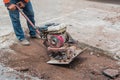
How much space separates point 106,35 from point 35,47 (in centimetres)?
149

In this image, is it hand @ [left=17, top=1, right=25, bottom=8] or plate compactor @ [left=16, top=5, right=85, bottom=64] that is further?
hand @ [left=17, top=1, right=25, bottom=8]

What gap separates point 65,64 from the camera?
4812 millimetres

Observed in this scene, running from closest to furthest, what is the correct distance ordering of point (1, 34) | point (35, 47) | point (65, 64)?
point (65, 64) < point (35, 47) < point (1, 34)

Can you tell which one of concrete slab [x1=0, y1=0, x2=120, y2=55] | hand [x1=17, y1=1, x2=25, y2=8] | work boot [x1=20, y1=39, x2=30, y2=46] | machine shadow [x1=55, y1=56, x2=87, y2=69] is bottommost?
machine shadow [x1=55, y1=56, x2=87, y2=69]

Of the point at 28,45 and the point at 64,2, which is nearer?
the point at 28,45

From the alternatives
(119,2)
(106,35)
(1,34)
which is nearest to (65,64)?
(106,35)

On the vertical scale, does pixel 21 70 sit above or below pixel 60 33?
below

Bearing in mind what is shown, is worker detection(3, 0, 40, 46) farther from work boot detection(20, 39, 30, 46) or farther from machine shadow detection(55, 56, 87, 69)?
machine shadow detection(55, 56, 87, 69)

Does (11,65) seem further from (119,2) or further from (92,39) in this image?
(119,2)

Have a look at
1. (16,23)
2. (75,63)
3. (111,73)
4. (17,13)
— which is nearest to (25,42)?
(16,23)

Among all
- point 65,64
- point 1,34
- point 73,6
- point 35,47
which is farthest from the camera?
point 73,6

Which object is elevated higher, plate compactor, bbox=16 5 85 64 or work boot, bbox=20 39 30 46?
plate compactor, bbox=16 5 85 64

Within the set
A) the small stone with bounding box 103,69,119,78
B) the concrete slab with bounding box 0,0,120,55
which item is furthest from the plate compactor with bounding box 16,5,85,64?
the concrete slab with bounding box 0,0,120,55

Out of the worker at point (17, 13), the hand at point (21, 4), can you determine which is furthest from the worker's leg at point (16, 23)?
the hand at point (21, 4)
